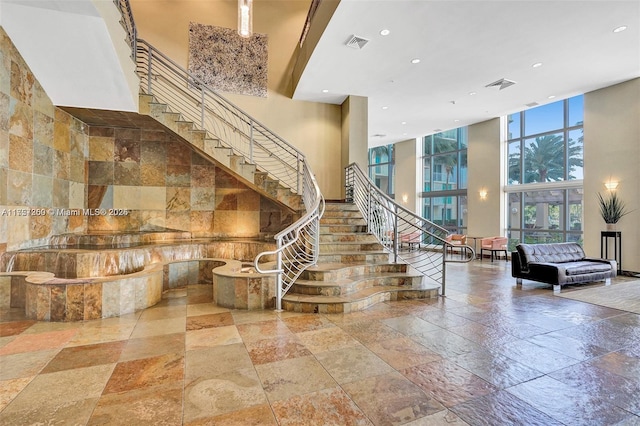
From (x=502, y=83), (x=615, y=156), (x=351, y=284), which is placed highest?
(x=502, y=83)

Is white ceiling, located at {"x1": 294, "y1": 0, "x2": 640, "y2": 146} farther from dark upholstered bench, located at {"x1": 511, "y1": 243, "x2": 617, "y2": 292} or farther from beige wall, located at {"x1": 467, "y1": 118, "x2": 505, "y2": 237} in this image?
dark upholstered bench, located at {"x1": 511, "y1": 243, "x2": 617, "y2": 292}

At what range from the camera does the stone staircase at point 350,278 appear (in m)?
4.08

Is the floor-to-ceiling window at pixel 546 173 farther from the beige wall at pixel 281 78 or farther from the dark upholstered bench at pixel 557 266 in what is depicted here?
the beige wall at pixel 281 78

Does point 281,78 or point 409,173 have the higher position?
point 281,78

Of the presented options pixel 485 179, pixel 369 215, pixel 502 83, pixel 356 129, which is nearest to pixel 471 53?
pixel 502 83

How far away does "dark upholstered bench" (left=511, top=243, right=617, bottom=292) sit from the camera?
558 centimetres

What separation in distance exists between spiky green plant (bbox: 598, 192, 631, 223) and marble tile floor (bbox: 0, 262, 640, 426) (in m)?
4.25

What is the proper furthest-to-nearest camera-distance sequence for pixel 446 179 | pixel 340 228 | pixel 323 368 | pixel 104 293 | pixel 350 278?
1. pixel 446 179
2. pixel 340 228
3. pixel 350 278
4. pixel 104 293
5. pixel 323 368

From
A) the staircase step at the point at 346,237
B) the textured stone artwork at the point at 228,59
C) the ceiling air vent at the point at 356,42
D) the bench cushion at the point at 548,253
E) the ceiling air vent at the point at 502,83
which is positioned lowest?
the bench cushion at the point at 548,253

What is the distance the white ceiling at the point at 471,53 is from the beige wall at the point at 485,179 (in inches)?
55.4

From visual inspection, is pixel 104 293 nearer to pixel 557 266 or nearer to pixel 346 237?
pixel 346 237

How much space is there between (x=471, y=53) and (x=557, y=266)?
4336 mm

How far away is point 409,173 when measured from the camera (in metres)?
13.4

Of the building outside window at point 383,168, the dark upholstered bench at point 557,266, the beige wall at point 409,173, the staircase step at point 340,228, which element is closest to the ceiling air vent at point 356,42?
the staircase step at point 340,228
